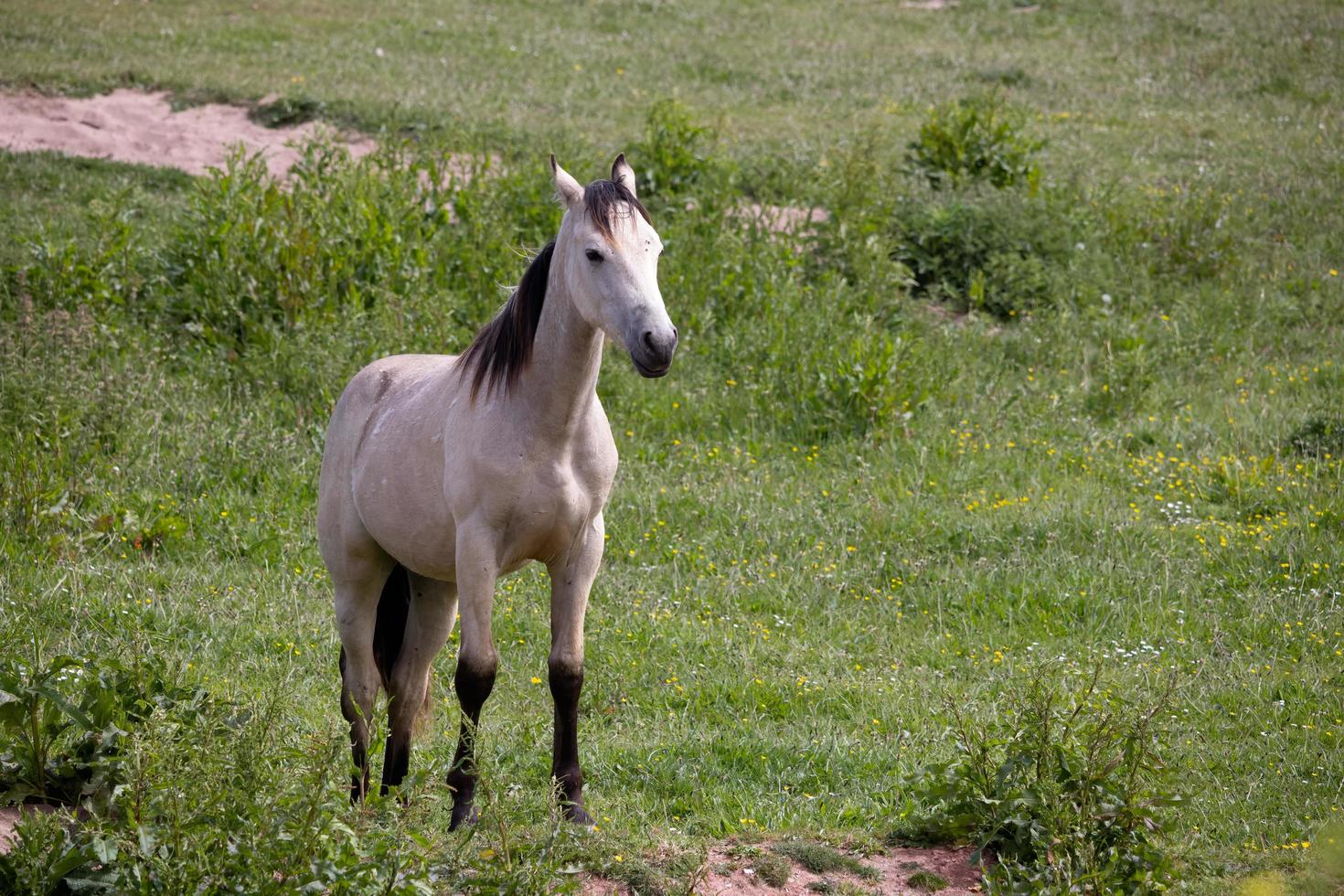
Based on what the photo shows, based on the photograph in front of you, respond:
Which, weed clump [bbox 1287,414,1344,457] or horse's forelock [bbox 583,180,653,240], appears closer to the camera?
horse's forelock [bbox 583,180,653,240]

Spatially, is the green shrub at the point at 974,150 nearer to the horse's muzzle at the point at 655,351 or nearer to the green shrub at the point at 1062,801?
the green shrub at the point at 1062,801

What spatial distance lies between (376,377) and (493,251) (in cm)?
527

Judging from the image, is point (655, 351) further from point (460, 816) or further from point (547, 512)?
point (460, 816)

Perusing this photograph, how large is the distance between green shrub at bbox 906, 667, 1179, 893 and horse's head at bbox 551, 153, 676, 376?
1.61 m

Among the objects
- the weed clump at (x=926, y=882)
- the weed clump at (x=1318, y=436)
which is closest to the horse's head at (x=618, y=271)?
the weed clump at (x=926, y=882)

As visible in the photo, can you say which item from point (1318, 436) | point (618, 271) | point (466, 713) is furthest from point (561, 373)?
point (1318, 436)

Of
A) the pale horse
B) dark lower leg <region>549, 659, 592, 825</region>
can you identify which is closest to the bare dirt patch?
the pale horse

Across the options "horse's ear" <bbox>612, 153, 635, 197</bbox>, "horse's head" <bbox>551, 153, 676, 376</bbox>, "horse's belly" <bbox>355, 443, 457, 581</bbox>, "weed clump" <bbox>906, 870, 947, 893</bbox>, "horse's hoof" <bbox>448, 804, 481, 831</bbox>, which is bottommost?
"horse's hoof" <bbox>448, 804, 481, 831</bbox>

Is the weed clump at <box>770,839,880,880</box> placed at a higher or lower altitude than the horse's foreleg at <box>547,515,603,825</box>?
lower

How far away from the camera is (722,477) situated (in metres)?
8.73

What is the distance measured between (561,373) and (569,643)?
3.23 feet

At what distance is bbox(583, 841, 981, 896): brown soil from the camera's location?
4.31 metres

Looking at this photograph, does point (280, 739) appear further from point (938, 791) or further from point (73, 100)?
point (73, 100)

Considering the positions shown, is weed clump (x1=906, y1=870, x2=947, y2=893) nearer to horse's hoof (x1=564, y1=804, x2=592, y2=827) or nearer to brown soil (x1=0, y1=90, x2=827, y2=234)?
horse's hoof (x1=564, y1=804, x2=592, y2=827)
